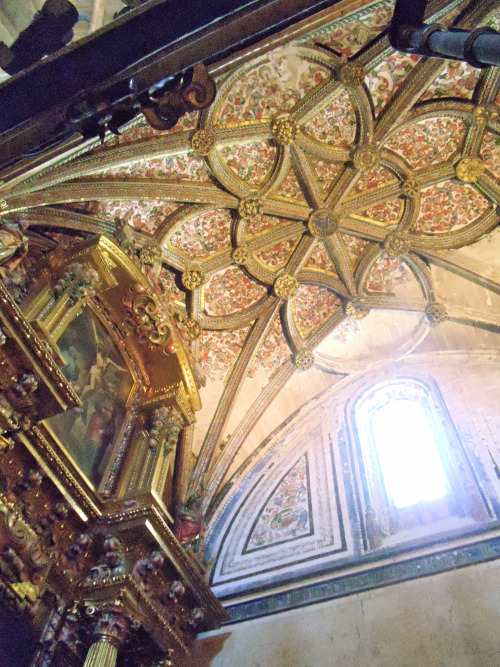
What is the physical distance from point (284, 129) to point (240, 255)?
2347 mm

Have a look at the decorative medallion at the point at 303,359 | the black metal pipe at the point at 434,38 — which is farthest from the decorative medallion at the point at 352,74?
the decorative medallion at the point at 303,359

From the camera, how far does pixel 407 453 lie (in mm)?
8625

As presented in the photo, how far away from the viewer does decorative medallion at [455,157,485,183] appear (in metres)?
9.88

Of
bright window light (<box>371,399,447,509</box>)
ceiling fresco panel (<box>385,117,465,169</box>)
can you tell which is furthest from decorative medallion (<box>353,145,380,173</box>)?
bright window light (<box>371,399,447,509</box>)

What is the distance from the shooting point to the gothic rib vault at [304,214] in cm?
842

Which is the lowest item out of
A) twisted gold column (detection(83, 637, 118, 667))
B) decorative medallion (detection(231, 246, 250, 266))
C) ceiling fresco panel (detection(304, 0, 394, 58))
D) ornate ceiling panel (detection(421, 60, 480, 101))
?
twisted gold column (detection(83, 637, 118, 667))

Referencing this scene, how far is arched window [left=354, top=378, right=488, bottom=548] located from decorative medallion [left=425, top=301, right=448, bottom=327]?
134 cm

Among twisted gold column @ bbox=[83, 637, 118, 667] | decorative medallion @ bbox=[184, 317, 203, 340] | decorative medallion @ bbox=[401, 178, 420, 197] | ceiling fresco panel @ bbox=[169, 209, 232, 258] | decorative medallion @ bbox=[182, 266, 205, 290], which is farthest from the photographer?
decorative medallion @ bbox=[401, 178, 420, 197]

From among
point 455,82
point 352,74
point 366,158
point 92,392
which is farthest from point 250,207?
point 92,392

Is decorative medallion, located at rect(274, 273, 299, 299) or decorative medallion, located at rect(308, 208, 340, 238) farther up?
decorative medallion, located at rect(308, 208, 340, 238)

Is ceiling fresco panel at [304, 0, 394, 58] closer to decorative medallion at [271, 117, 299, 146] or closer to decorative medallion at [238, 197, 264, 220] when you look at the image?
decorative medallion at [271, 117, 299, 146]

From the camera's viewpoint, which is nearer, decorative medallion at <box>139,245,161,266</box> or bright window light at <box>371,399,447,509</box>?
bright window light at <box>371,399,447,509</box>

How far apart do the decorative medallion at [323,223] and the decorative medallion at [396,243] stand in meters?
1.09

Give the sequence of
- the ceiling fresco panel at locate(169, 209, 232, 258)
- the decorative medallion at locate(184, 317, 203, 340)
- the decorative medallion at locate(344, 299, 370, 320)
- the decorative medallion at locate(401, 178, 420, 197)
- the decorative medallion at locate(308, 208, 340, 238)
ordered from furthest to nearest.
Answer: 1. the decorative medallion at locate(344, 299, 370, 320)
2. the decorative medallion at locate(308, 208, 340, 238)
3. the decorative medallion at locate(401, 178, 420, 197)
4. the decorative medallion at locate(184, 317, 203, 340)
5. the ceiling fresco panel at locate(169, 209, 232, 258)
